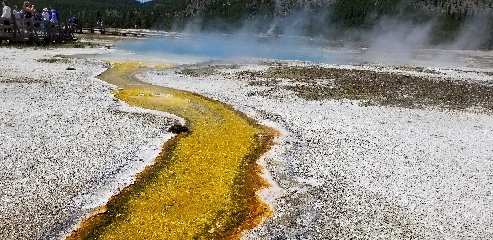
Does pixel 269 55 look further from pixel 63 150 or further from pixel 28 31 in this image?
pixel 63 150

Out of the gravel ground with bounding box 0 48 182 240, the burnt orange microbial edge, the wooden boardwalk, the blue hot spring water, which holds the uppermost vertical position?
the wooden boardwalk

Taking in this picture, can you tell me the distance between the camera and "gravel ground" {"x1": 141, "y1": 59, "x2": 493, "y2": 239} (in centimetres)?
673

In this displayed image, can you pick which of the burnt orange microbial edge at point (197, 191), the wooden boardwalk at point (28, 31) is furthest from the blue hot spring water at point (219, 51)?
the burnt orange microbial edge at point (197, 191)

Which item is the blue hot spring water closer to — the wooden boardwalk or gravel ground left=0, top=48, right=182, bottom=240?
the wooden boardwalk

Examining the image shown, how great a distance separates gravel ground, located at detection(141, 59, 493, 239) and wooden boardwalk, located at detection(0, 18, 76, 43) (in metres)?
18.7

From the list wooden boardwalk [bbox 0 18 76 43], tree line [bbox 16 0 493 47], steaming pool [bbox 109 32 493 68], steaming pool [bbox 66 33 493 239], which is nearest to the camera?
steaming pool [bbox 66 33 493 239]

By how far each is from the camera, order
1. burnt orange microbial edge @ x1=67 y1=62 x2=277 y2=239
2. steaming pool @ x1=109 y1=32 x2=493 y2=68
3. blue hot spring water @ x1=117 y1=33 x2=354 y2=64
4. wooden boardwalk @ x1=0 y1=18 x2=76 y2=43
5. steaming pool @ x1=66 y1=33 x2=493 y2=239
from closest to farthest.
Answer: burnt orange microbial edge @ x1=67 y1=62 x2=277 y2=239 → steaming pool @ x1=66 y1=33 x2=493 y2=239 → wooden boardwalk @ x1=0 y1=18 x2=76 y2=43 → steaming pool @ x1=109 y1=32 x2=493 y2=68 → blue hot spring water @ x1=117 y1=33 x2=354 y2=64

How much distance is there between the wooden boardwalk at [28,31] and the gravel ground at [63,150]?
1557cm

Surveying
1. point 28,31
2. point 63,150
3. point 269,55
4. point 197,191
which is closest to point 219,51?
point 269,55

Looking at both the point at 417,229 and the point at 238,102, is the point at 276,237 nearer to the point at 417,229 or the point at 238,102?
the point at 417,229

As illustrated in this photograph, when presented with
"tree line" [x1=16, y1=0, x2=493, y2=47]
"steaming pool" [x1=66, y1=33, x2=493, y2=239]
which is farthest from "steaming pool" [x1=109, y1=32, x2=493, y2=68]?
"tree line" [x1=16, y1=0, x2=493, y2=47]

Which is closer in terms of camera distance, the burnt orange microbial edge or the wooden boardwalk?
the burnt orange microbial edge

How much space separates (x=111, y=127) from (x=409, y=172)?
6.48m

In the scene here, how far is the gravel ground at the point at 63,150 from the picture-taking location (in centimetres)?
649
